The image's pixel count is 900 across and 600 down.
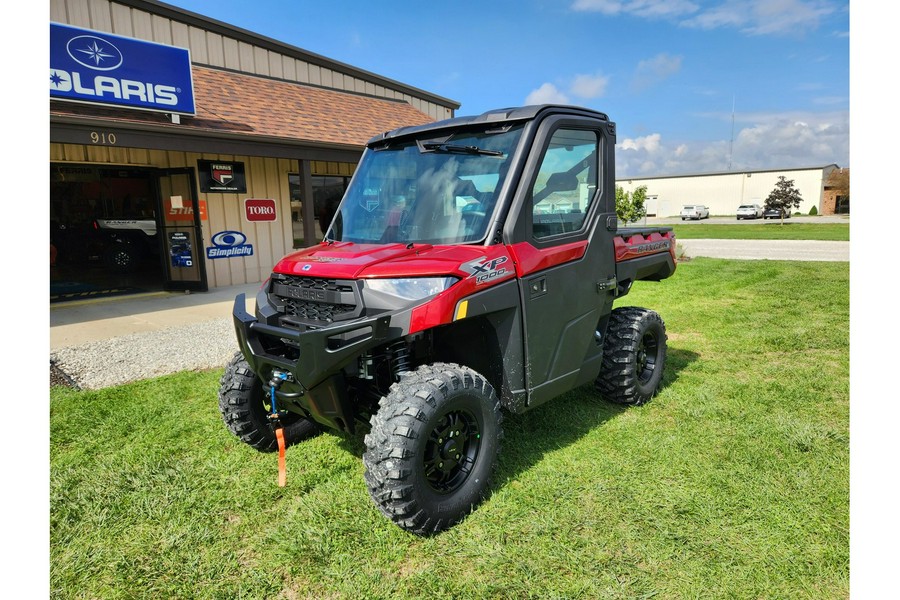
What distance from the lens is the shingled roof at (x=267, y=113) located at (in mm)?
8977

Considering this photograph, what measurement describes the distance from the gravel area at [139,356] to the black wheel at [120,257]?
6.88 m

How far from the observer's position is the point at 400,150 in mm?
3719

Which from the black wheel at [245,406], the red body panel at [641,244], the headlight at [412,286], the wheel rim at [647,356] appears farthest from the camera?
the wheel rim at [647,356]

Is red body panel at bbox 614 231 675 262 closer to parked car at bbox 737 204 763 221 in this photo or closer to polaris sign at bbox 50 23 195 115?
polaris sign at bbox 50 23 195 115

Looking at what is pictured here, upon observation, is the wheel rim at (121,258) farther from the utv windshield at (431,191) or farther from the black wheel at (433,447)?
the black wheel at (433,447)

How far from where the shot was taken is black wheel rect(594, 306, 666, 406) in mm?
4375

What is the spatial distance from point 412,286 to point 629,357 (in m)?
2.29

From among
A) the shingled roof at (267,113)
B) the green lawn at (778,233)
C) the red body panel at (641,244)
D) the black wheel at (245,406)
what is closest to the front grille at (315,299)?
the black wheel at (245,406)

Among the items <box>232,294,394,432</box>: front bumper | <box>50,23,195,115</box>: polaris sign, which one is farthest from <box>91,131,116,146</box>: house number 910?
<box>232,294,394,432</box>: front bumper

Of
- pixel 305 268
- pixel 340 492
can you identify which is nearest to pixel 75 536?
pixel 340 492

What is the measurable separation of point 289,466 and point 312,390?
101 centimetres

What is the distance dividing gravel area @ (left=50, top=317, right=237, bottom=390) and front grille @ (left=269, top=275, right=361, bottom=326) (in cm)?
331

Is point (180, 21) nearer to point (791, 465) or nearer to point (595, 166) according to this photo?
point (595, 166)

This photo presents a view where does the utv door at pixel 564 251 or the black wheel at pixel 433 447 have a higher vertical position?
the utv door at pixel 564 251
